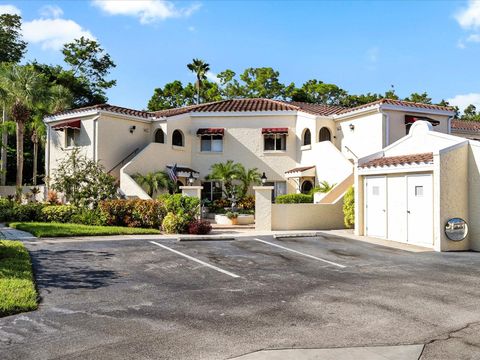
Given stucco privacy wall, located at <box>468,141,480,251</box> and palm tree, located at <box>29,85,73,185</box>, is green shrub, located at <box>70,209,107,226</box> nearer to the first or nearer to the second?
stucco privacy wall, located at <box>468,141,480,251</box>

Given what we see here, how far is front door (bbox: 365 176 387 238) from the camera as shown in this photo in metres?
17.9

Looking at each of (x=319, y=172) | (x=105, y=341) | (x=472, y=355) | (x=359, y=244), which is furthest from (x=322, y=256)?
(x=319, y=172)

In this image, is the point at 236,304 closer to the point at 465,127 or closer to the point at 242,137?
the point at 242,137

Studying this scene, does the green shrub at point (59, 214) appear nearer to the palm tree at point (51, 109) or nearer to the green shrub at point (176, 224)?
the green shrub at point (176, 224)

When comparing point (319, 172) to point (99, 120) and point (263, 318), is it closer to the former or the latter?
point (99, 120)

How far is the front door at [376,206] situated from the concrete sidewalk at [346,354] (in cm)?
1251

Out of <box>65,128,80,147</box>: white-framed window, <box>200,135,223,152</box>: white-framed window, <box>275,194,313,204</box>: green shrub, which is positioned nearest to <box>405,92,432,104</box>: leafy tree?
<box>200,135,223,152</box>: white-framed window

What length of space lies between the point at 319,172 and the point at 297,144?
10.7ft

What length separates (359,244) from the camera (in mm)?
16250

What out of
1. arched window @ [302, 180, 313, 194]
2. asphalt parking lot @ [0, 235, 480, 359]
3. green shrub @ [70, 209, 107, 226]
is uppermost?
arched window @ [302, 180, 313, 194]

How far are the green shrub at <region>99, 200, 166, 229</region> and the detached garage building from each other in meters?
9.14

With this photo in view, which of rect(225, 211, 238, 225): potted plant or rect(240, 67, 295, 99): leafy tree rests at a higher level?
rect(240, 67, 295, 99): leafy tree

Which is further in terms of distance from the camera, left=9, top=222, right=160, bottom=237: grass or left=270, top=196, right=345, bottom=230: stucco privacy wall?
left=270, top=196, right=345, bottom=230: stucco privacy wall

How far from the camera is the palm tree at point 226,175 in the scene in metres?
28.6
